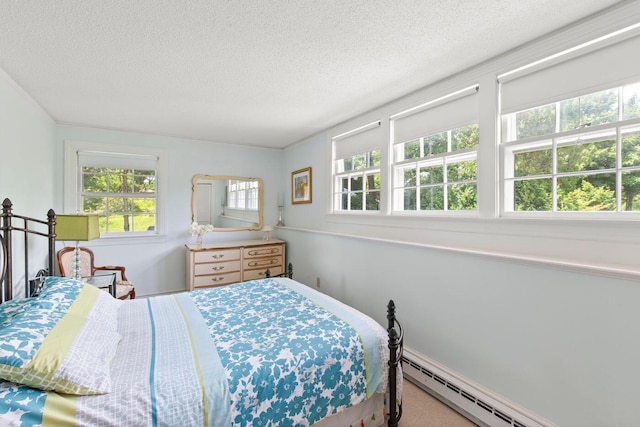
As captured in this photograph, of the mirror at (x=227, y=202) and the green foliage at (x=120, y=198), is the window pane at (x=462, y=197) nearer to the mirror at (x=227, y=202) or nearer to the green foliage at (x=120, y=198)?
the mirror at (x=227, y=202)

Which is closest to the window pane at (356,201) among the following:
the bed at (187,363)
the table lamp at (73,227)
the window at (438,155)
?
the window at (438,155)

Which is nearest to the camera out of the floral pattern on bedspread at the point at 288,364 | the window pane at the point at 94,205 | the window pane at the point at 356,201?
the floral pattern on bedspread at the point at 288,364

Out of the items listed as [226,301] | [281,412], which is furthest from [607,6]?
[226,301]

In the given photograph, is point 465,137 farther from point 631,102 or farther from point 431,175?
point 631,102

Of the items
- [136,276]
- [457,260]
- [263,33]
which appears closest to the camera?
[263,33]

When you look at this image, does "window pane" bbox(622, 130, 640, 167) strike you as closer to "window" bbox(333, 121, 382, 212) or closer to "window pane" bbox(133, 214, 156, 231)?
"window" bbox(333, 121, 382, 212)

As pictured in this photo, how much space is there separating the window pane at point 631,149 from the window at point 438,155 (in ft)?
2.60

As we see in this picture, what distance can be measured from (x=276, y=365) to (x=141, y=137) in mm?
3921

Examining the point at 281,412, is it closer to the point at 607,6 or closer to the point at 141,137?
the point at 607,6

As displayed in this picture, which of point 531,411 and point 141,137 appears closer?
point 531,411

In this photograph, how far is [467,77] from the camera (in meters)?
2.24

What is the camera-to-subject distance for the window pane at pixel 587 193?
166 centimetres

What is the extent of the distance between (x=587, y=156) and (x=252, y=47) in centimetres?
213

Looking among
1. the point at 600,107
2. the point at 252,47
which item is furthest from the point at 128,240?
the point at 600,107
